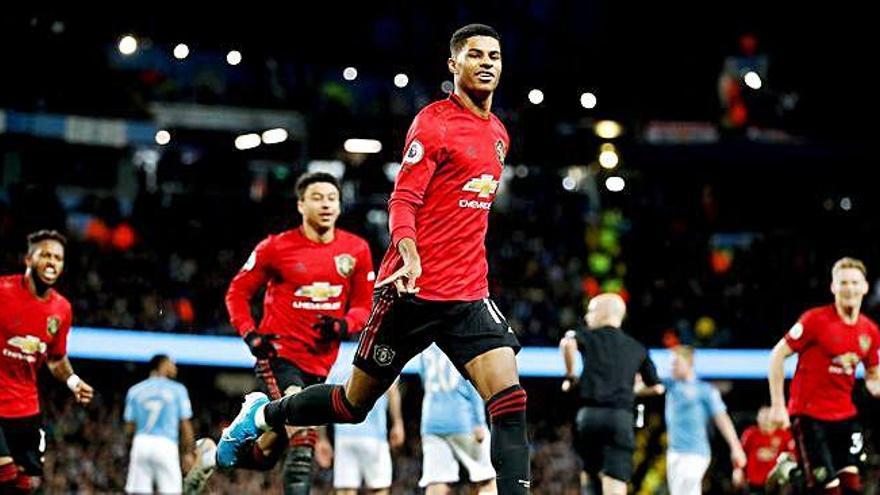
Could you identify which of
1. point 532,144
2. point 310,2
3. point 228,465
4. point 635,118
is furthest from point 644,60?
point 228,465

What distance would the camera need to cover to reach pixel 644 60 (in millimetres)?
33531

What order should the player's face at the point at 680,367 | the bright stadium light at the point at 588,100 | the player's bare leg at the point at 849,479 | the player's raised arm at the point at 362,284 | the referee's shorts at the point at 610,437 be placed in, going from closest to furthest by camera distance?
the player's raised arm at the point at 362,284
the player's bare leg at the point at 849,479
the referee's shorts at the point at 610,437
the player's face at the point at 680,367
the bright stadium light at the point at 588,100

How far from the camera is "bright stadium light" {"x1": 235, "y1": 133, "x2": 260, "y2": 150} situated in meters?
Answer: 32.2

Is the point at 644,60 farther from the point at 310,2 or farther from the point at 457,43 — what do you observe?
the point at 457,43

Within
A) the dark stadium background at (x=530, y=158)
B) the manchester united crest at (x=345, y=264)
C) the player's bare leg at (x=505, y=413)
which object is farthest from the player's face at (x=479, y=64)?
the dark stadium background at (x=530, y=158)

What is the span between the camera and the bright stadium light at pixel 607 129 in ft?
107

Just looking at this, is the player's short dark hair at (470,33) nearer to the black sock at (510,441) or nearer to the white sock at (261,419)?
the black sock at (510,441)

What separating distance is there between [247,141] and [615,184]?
8.51 m

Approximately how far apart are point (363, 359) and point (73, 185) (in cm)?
2566

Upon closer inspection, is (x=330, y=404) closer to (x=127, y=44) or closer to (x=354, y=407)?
(x=354, y=407)

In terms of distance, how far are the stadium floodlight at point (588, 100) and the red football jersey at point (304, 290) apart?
73.8 ft

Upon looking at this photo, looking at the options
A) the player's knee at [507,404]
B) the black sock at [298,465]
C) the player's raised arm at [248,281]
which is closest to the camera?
the player's knee at [507,404]

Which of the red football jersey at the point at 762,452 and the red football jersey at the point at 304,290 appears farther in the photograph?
the red football jersey at the point at 762,452

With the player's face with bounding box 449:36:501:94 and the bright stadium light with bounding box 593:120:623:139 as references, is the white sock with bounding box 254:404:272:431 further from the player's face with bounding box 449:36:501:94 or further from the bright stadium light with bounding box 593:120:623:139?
the bright stadium light with bounding box 593:120:623:139
